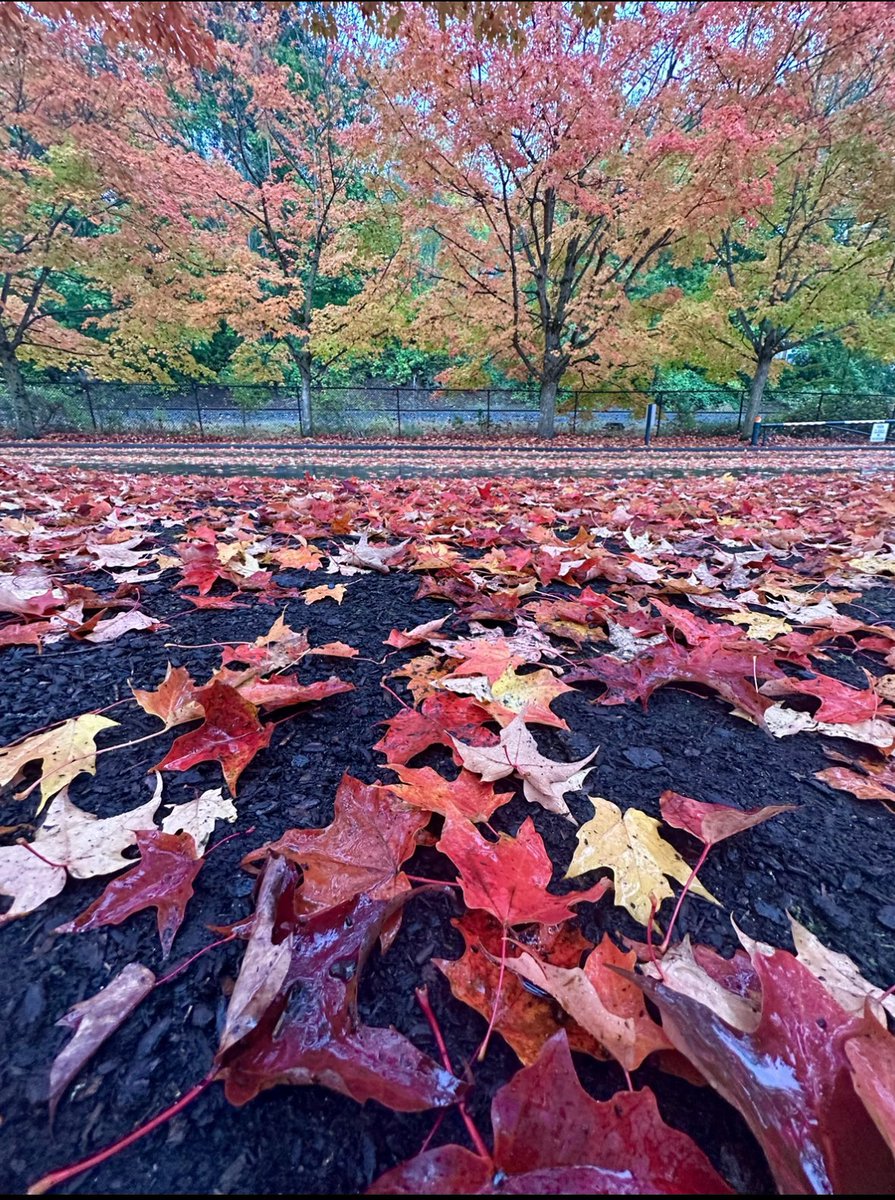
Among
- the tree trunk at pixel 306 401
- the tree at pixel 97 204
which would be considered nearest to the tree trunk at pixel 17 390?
the tree at pixel 97 204

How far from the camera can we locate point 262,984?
20.7 inches

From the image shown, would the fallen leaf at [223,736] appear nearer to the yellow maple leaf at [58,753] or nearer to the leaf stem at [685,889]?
the yellow maple leaf at [58,753]

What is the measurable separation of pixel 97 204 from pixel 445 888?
15888 mm

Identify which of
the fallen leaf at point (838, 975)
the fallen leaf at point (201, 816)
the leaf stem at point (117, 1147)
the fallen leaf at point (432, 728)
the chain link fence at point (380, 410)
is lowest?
the fallen leaf at point (838, 975)

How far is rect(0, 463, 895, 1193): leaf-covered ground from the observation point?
1.47 ft

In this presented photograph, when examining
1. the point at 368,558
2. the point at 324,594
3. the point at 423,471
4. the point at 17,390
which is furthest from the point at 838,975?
the point at 17,390

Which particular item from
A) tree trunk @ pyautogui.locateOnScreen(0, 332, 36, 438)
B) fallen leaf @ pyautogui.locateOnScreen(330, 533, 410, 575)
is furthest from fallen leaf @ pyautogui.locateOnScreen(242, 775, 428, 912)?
tree trunk @ pyautogui.locateOnScreen(0, 332, 36, 438)

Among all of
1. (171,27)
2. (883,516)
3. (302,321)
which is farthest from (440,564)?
(302,321)

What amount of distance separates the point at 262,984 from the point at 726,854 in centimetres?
61

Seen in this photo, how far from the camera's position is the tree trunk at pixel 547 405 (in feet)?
45.2

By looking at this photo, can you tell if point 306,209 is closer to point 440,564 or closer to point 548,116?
point 548,116

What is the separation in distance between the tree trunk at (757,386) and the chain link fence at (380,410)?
3.70 ft

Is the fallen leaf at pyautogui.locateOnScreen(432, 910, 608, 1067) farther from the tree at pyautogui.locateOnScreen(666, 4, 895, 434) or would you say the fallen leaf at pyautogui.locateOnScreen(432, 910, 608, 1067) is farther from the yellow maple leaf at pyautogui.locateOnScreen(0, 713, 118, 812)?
the tree at pyautogui.locateOnScreen(666, 4, 895, 434)

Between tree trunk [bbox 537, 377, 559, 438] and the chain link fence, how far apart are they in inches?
131
